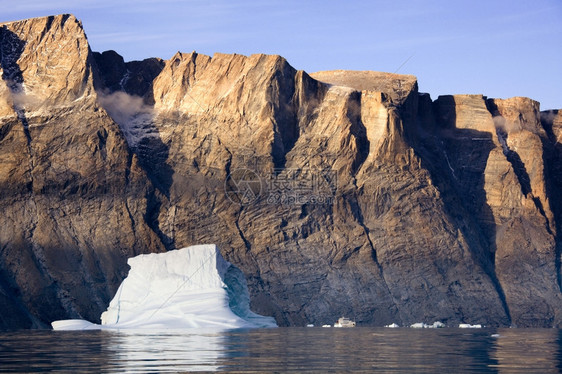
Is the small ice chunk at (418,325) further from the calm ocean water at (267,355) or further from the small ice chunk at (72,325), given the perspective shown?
the calm ocean water at (267,355)

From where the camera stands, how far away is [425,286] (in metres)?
118

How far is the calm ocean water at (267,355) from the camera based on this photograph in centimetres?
4225

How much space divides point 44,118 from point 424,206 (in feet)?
149

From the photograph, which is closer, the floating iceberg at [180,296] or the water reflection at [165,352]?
the water reflection at [165,352]

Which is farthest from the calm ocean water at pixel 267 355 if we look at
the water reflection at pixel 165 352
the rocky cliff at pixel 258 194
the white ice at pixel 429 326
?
the rocky cliff at pixel 258 194

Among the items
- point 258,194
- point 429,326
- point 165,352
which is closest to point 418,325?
point 429,326

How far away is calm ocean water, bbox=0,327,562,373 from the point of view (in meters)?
42.2

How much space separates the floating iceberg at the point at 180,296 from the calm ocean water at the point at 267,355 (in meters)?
13.4

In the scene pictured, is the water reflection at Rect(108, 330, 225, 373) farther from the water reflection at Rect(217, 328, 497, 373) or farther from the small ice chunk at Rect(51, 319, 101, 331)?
the small ice chunk at Rect(51, 319, 101, 331)

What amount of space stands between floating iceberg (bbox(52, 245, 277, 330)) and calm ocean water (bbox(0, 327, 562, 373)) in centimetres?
1337

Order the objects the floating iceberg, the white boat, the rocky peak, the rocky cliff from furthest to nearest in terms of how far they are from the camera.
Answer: the rocky peak, the rocky cliff, the white boat, the floating iceberg

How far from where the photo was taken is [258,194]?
122250 mm

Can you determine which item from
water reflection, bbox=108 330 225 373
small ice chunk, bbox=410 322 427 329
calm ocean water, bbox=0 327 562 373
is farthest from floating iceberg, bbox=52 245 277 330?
small ice chunk, bbox=410 322 427 329

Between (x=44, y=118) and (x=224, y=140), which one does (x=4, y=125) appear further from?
(x=224, y=140)
